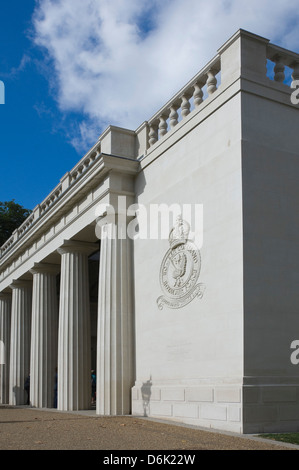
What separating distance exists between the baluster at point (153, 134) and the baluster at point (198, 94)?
10.9 ft

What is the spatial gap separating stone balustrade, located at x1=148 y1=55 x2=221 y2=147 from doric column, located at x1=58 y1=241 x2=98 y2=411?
21.8 ft

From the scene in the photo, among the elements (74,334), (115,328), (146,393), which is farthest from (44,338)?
(146,393)

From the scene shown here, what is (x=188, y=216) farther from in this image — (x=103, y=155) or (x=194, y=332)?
(x=103, y=155)

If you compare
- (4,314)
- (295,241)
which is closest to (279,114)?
(295,241)

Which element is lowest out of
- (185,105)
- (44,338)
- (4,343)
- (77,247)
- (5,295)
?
(4,343)

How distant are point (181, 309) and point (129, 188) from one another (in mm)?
5937

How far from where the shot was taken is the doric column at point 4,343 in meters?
38.3

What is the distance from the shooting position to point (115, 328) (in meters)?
20.4

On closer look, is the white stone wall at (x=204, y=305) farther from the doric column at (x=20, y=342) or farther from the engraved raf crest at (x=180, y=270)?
the doric column at (x=20, y=342)

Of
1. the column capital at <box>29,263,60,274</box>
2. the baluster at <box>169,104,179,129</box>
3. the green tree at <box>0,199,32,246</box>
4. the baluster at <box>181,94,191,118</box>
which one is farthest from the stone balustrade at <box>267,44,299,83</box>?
the green tree at <box>0,199,32,246</box>

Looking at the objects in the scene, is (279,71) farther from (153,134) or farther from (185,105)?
(153,134)

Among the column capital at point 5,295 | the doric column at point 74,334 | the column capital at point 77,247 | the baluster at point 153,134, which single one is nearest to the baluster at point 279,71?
the baluster at point 153,134

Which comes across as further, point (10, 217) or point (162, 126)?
point (10, 217)

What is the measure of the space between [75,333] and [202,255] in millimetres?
9710
